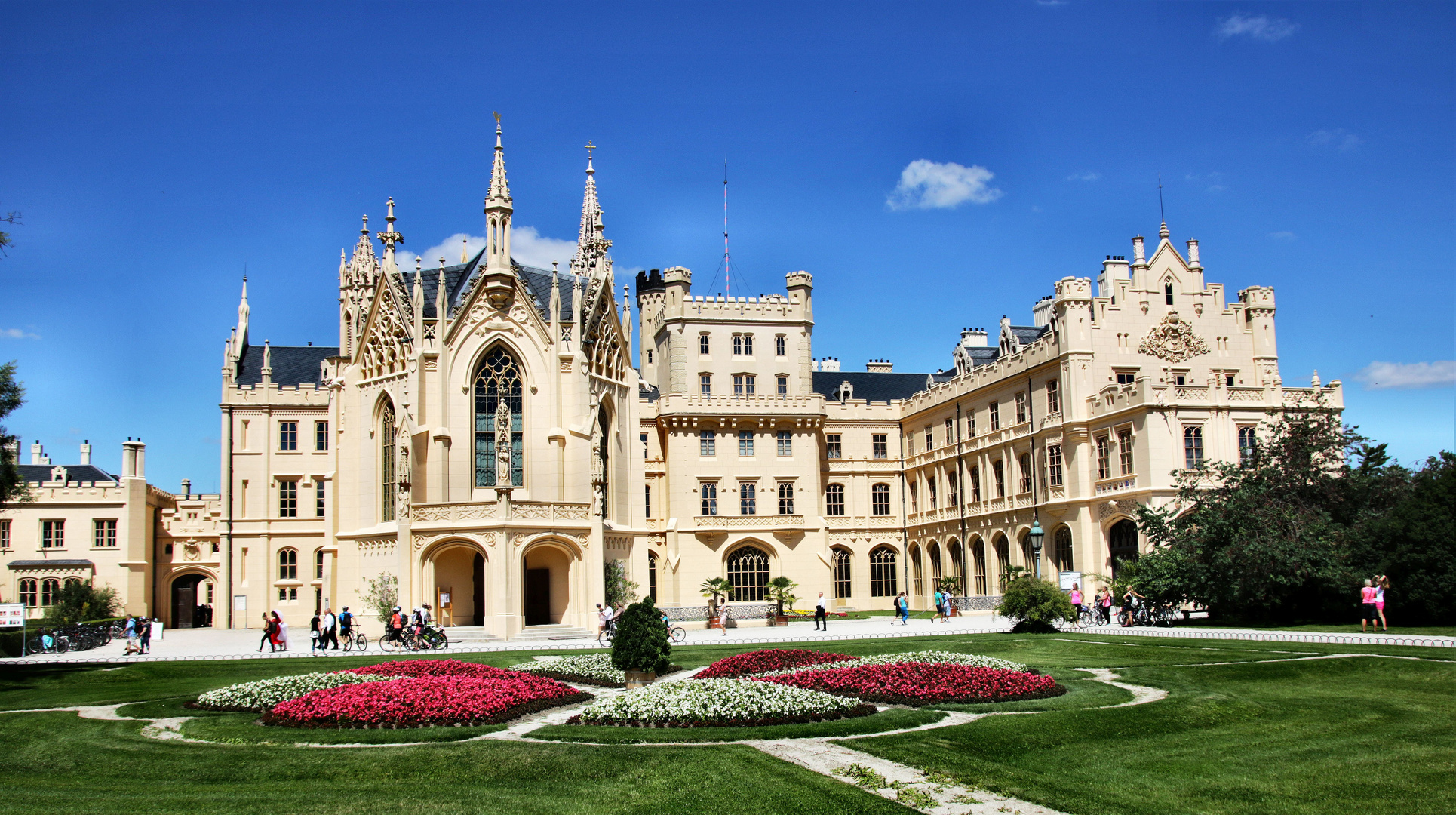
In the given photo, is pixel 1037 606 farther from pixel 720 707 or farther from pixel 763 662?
pixel 720 707

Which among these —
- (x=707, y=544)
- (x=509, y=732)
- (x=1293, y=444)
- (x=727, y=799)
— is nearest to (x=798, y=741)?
Answer: (x=727, y=799)

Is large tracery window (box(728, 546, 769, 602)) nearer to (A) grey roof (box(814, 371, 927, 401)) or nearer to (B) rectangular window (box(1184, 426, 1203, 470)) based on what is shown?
(A) grey roof (box(814, 371, 927, 401))

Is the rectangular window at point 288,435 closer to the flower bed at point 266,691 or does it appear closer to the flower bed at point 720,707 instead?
the flower bed at point 266,691

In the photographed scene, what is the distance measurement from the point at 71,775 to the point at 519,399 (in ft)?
109

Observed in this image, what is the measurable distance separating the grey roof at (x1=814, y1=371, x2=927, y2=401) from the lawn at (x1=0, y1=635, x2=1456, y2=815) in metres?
51.1

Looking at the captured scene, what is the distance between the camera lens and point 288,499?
6025 centimetres

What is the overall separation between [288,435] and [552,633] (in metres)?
25.0

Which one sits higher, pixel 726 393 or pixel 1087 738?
pixel 726 393

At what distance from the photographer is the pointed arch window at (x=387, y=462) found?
46.4m

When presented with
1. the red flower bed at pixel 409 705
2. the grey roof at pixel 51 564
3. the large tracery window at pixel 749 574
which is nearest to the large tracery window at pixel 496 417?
the large tracery window at pixel 749 574

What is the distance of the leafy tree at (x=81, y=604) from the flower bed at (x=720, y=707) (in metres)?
47.9

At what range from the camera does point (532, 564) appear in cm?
4575

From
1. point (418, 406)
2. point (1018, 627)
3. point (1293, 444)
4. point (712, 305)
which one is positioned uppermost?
point (712, 305)

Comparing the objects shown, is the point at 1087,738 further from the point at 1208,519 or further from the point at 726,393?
the point at 726,393
